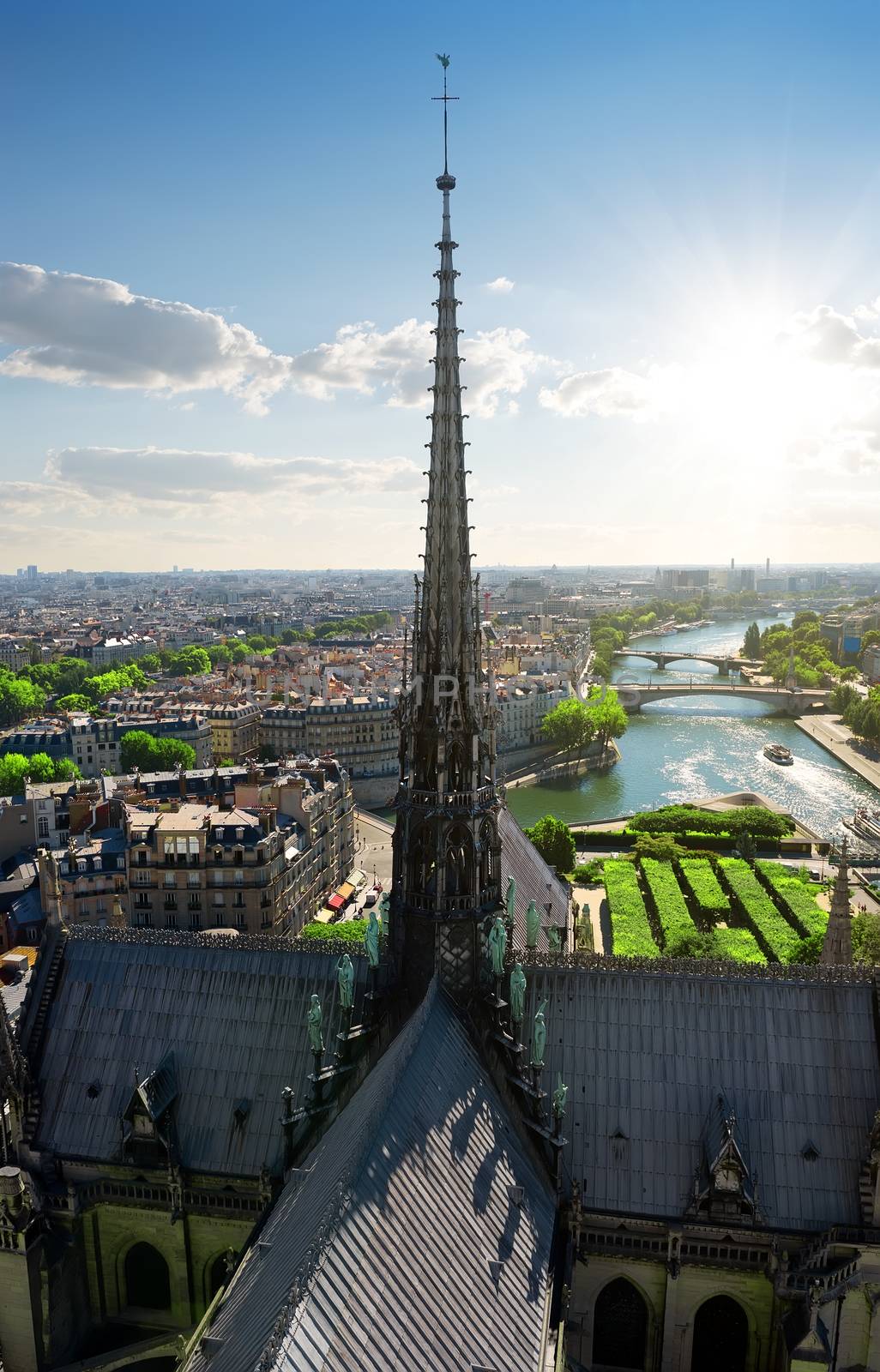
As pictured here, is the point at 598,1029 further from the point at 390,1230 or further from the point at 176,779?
the point at 176,779

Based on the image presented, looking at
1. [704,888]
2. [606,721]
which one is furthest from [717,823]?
[606,721]

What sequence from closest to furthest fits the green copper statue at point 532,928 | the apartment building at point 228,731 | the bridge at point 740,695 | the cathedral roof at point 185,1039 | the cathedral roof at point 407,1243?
the cathedral roof at point 407,1243, the cathedral roof at point 185,1039, the green copper statue at point 532,928, the apartment building at point 228,731, the bridge at point 740,695

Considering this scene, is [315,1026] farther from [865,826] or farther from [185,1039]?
[865,826]

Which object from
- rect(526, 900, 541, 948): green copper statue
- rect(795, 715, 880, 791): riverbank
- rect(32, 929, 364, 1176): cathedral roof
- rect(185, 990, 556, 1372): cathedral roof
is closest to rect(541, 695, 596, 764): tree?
rect(795, 715, 880, 791): riverbank

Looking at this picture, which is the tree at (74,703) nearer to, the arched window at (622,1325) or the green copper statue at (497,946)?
the green copper statue at (497,946)

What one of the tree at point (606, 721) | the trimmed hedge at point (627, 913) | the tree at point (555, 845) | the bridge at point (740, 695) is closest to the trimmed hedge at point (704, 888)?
the trimmed hedge at point (627, 913)

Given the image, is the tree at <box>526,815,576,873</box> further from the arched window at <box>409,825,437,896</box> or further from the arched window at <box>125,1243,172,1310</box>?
the arched window at <box>409,825,437,896</box>
